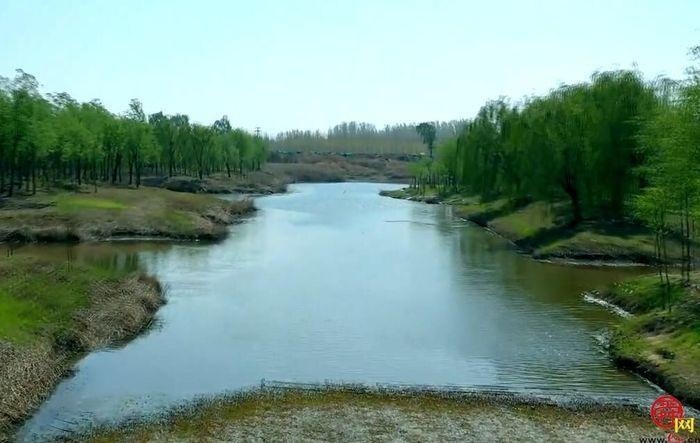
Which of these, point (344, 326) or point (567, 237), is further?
point (567, 237)

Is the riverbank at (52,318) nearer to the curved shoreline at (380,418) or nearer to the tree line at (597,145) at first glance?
the curved shoreline at (380,418)

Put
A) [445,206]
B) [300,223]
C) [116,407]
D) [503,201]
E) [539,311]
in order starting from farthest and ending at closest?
[445,206] < [503,201] < [300,223] < [539,311] < [116,407]

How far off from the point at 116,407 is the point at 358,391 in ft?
27.5

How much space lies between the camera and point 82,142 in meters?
85.2

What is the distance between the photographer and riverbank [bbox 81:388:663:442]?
20.5 m

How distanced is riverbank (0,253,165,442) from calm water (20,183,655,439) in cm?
76

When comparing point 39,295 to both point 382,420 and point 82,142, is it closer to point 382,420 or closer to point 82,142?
point 382,420

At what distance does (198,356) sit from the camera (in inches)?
1152

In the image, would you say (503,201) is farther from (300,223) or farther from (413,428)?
(413,428)

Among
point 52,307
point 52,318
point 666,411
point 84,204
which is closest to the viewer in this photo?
point 666,411

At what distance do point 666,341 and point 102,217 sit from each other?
5488cm

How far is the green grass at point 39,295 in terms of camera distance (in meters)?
26.5

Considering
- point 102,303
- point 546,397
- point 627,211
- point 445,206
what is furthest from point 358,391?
point 445,206

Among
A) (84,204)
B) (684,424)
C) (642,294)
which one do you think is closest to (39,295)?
(684,424)
